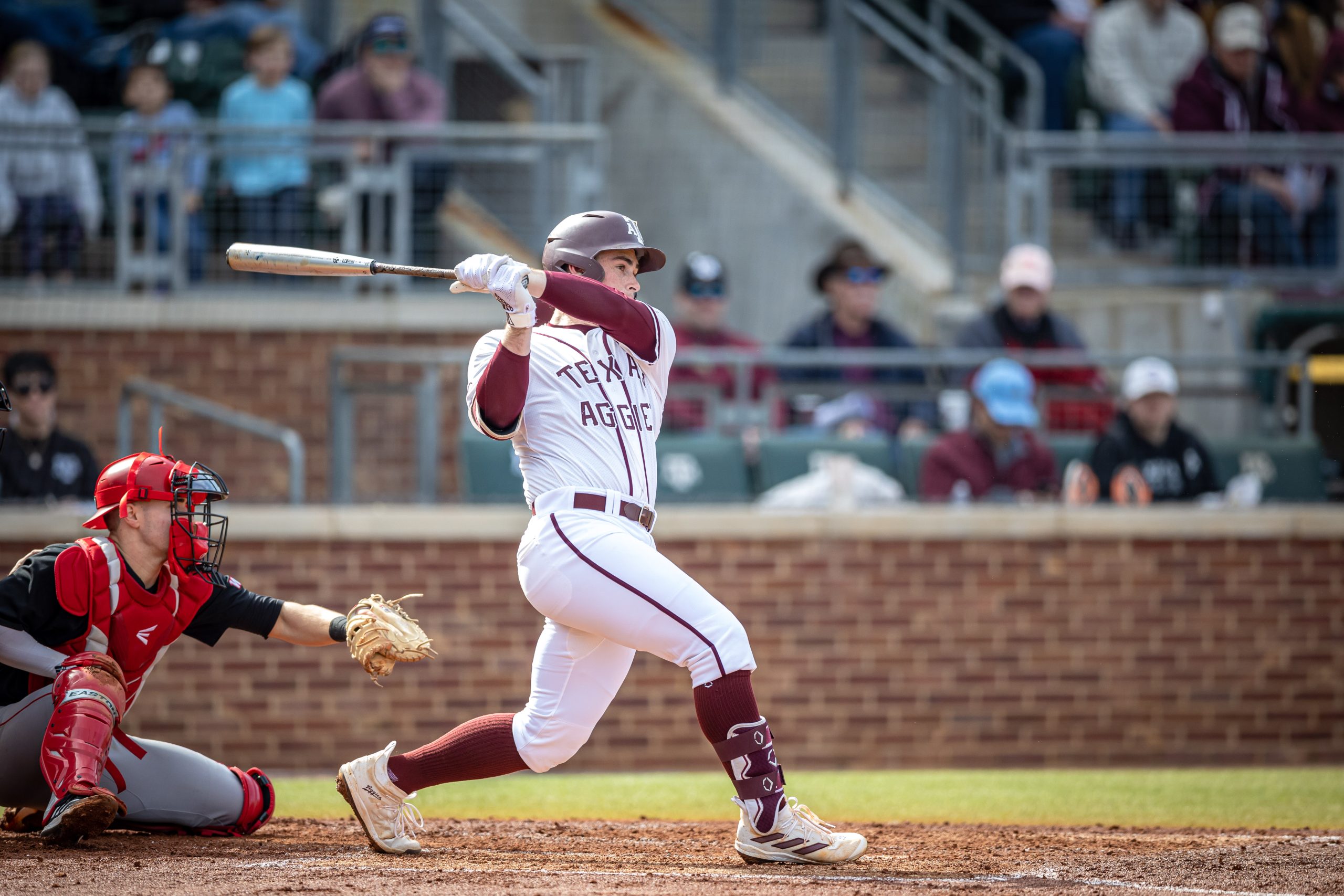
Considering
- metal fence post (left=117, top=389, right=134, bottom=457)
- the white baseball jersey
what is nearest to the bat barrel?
the white baseball jersey

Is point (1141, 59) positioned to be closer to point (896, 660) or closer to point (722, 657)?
point (896, 660)

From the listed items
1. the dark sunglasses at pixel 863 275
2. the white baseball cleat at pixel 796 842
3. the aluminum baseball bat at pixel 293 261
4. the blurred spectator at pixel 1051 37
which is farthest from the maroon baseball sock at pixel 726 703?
the blurred spectator at pixel 1051 37

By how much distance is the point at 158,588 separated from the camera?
4.70m

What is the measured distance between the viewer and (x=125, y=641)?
467 cm

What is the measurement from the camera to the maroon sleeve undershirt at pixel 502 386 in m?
4.15

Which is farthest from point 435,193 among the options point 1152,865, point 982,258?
point 1152,865

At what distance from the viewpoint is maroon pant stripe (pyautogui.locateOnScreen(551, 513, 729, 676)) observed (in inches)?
163

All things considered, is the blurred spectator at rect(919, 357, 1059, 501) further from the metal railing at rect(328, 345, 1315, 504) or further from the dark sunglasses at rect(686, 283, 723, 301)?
the dark sunglasses at rect(686, 283, 723, 301)

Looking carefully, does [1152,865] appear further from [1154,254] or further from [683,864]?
[1154,254]

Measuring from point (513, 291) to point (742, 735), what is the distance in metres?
1.35

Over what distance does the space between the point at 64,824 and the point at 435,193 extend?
5381mm

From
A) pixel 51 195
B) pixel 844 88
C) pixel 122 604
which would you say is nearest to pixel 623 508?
pixel 122 604

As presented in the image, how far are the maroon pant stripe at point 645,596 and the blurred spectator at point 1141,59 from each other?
304 inches

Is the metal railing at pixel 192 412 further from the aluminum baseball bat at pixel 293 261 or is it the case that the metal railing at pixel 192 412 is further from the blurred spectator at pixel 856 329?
the aluminum baseball bat at pixel 293 261
